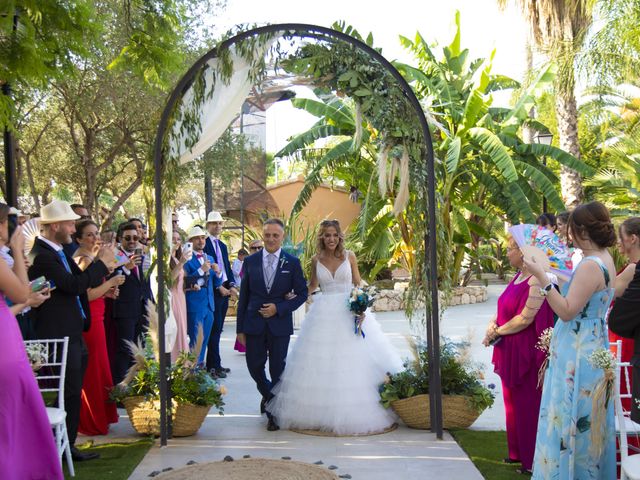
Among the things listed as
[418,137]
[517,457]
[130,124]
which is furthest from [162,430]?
[130,124]

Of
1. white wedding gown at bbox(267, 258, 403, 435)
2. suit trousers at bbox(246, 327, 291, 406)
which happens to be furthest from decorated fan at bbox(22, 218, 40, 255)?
white wedding gown at bbox(267, 258, 403, 435)

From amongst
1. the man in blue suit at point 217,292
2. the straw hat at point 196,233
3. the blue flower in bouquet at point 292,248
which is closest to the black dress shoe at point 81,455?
the man in blue suit at point 217,292

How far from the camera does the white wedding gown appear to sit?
738 centimetres

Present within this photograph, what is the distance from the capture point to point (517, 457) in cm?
630

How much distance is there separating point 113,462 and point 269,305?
85.3 inches

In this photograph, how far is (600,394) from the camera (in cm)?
448

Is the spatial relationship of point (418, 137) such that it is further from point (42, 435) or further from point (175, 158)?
point (42, 435)

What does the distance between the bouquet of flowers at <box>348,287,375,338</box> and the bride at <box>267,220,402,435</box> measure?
0.23ft

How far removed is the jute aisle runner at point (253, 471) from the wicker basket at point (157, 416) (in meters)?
0.97

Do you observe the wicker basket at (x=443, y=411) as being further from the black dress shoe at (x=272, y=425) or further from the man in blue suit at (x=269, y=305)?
the man in blue suit at (x=269, y=305)

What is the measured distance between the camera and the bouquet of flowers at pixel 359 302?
7.60m

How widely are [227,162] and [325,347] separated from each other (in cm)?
1186

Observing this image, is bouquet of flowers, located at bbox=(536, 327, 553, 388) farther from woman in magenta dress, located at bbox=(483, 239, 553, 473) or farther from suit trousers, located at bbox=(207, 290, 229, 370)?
suit trousers, located at bbox=(207, 290, 229, 370)

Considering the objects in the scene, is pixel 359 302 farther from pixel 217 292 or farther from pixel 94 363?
pixel 217 292
